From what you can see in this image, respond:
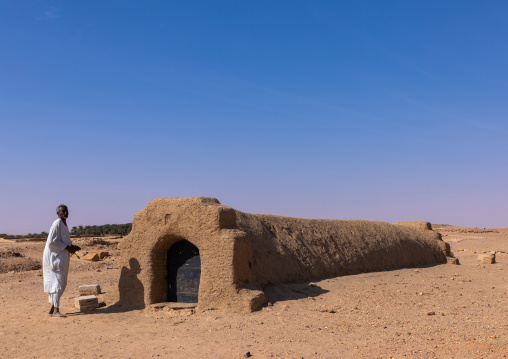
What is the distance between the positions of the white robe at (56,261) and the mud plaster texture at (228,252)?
1202mm

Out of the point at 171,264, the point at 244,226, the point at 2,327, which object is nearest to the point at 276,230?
the point at 244,226

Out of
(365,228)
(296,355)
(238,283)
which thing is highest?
(365,228)

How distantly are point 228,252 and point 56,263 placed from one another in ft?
11.1

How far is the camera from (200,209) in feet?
28.9

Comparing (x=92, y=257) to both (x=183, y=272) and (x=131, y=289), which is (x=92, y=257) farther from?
(x=183, y=272)

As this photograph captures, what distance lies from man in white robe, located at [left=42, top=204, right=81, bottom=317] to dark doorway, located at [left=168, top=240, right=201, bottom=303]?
6.72 feet

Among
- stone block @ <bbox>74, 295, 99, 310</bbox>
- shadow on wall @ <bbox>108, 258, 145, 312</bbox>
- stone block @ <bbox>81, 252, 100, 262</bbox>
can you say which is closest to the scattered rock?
shadow on wall @ <bbox>108, 258, 145, 312</bbox>

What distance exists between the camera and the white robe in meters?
8.72

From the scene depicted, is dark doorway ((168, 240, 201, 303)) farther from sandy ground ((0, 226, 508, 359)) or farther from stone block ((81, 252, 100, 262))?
stone block ((81, 252, 100, 262))

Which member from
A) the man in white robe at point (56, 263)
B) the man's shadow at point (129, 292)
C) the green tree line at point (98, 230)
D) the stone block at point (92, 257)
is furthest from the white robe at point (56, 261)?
the green tree line at point (98, 230)

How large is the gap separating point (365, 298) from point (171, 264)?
4.10 meters

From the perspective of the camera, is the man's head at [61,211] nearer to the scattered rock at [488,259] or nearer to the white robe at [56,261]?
the white robe at [56,261]

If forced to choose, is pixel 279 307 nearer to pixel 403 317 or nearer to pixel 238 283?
pixel 238 283

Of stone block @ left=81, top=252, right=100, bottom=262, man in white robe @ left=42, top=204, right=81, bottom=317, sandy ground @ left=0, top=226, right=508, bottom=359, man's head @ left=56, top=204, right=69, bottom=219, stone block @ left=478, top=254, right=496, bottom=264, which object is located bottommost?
sandy ground @ left=0, top=226, right=508, bottom=359
